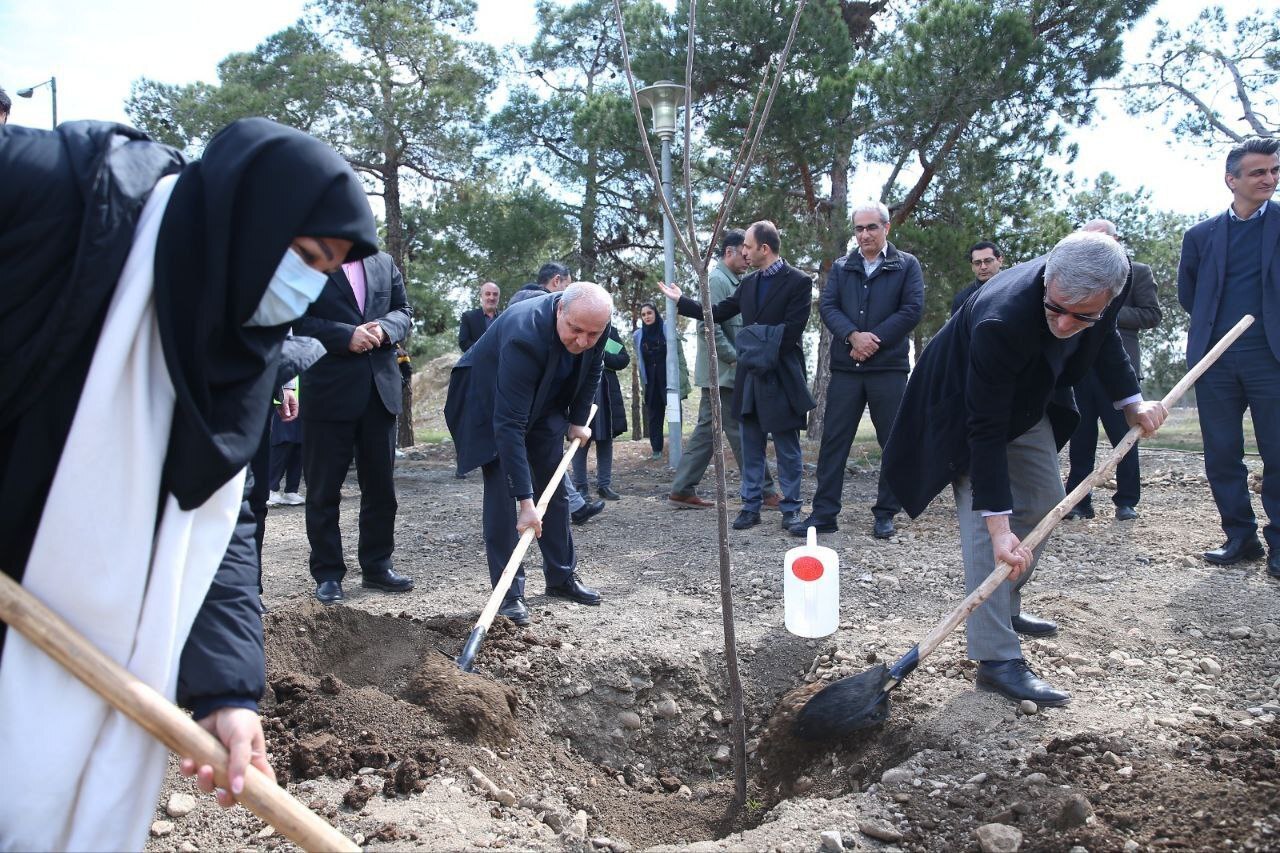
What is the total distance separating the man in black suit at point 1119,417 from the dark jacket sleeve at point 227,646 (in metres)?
5.43

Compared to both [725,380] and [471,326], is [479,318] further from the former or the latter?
[725,380]

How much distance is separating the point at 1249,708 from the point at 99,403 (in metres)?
3.71

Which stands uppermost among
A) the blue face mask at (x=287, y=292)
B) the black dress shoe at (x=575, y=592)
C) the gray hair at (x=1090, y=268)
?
the gray hair at (x=1090, y=268)

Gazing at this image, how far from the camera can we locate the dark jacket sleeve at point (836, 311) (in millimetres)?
6021

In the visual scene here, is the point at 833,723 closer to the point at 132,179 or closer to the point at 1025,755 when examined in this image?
the point at 1025,755

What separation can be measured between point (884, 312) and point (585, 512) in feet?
8.90

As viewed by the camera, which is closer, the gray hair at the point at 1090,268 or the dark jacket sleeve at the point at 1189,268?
the gray hair at the point at 1090,268

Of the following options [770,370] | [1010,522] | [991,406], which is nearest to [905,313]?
[770,370]

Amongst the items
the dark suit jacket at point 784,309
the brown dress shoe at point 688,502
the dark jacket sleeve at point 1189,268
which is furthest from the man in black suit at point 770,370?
the dark jacket sleeve at point 1189,268

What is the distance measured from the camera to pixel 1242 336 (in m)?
4.82

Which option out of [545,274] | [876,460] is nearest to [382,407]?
[545,274]

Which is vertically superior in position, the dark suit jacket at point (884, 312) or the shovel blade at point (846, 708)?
the dark suit jacket at point (884, 312)

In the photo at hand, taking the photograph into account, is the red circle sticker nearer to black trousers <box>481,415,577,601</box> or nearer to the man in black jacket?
black trousers <box>481,415,577,601</box>

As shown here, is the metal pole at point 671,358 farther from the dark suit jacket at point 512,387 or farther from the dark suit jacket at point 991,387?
the dark suit jacket at point 991,387
